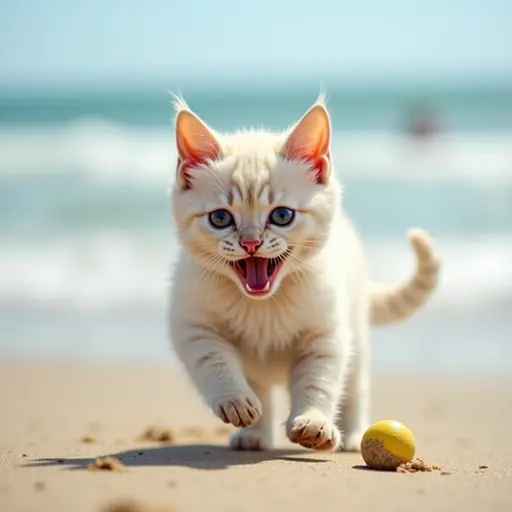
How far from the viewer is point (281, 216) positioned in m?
3.95

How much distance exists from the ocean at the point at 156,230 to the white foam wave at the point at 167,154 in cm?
4

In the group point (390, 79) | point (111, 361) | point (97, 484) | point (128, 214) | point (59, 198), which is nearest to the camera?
point (97, 484)

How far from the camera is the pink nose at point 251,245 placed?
12.6 feet

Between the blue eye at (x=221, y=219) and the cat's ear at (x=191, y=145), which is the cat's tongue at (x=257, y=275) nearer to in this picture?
the blue eye at (x=221, y=219)

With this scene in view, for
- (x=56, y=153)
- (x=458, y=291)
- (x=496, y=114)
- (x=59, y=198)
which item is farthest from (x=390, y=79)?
(x=458, y=291)

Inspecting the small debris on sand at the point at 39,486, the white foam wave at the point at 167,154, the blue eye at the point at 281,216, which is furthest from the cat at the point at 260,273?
the white foam wave at the point at 167,154

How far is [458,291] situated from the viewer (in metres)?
9.30

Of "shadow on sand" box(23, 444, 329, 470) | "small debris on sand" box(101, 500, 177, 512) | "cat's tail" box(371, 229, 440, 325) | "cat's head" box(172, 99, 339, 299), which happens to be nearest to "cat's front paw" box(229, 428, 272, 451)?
"shadow on sand" box(23, 444, 329, 470)

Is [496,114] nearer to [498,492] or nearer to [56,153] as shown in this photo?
[56,153]

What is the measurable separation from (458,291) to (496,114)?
1975 cm

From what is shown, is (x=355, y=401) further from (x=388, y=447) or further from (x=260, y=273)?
(x=260, y=273)

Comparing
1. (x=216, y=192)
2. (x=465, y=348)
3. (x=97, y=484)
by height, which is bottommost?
(x=97, y=484)

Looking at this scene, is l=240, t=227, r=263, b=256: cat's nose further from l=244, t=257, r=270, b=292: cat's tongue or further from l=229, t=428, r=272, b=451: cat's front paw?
l=229, t=428, r=272, b=451: cat's front paw

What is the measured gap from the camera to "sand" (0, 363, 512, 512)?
330cm
